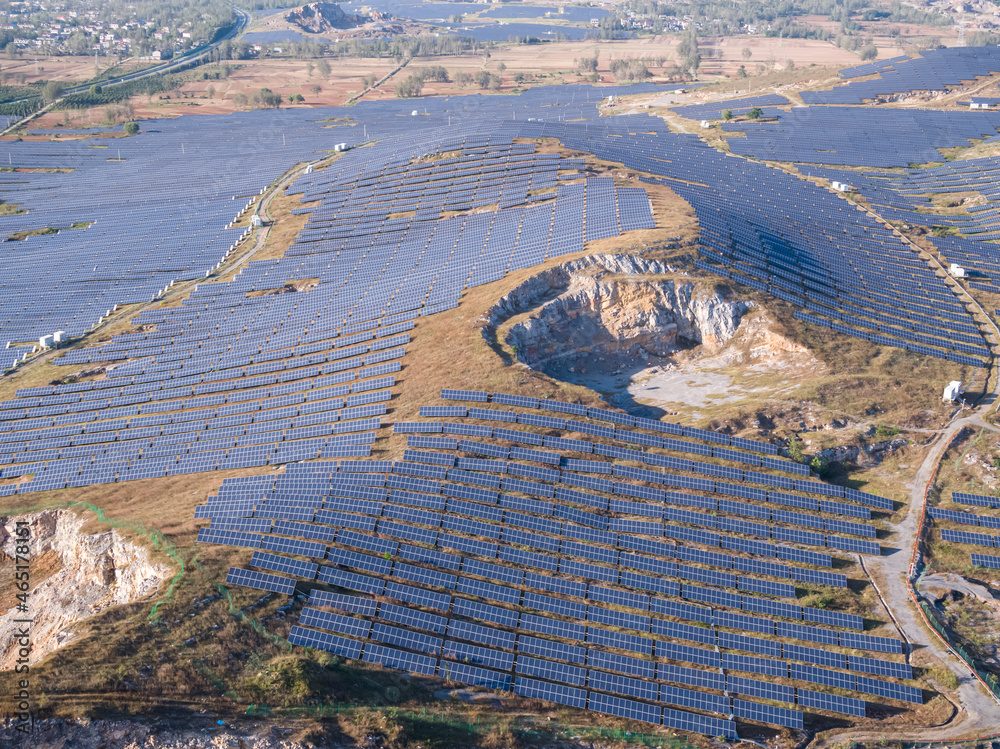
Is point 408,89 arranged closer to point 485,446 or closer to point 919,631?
point 485,446

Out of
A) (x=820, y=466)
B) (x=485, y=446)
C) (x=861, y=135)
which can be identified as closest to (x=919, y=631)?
(x=820, y=466)

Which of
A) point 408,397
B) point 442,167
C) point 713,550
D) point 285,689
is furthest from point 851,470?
point 442,167

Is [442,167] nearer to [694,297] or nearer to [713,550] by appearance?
[694,297]

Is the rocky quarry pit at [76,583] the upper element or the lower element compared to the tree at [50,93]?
lower

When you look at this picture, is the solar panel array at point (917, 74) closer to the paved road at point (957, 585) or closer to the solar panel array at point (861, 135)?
the solar panel array at point (861, 135)

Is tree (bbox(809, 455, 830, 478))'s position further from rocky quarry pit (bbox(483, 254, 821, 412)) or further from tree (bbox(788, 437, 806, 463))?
rocky quarry pit (bbox(483, 254, 821, 412))

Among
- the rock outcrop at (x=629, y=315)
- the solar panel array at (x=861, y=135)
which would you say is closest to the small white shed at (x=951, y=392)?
the rock outcrop at (x=629, y=315)
